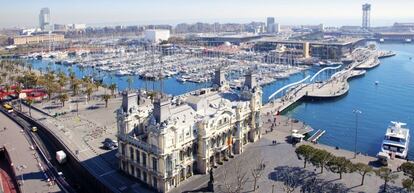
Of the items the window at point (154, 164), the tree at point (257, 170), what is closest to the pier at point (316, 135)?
the tree at point (257, 170)

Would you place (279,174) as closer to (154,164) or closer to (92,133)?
(154,164)

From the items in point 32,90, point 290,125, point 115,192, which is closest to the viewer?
point 115,192

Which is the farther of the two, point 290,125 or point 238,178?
point 290,125

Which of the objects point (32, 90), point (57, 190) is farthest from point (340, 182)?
point (32, 90)

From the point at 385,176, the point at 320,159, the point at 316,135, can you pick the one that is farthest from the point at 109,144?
the point at 385,176

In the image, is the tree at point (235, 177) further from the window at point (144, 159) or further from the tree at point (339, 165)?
the tree at point (339, 165)

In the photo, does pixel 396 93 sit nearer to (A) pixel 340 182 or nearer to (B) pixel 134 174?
(A) pixel 340 182
